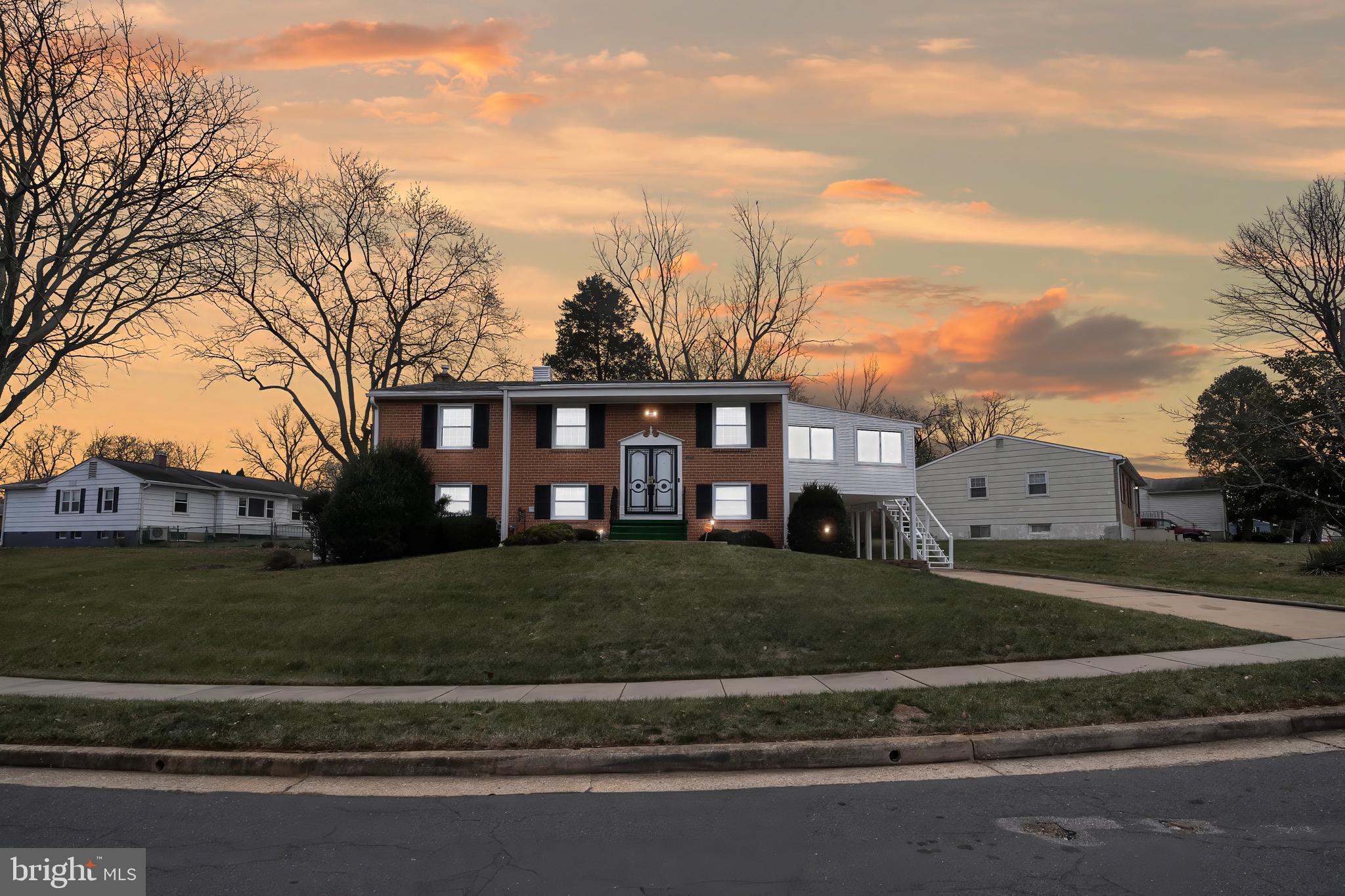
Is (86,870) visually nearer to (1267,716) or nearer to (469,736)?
(469,736)

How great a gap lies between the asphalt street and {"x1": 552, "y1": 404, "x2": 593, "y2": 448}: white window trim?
1963 cm

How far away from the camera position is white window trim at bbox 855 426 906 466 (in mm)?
29234

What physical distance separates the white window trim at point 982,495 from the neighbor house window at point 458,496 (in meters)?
25.5

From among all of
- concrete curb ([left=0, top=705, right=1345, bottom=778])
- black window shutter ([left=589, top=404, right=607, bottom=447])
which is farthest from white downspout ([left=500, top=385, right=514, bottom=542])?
concrete curb ([left=0, top=705, right=1345, bottom=778])

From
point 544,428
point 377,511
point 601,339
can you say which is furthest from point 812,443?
point 601,339

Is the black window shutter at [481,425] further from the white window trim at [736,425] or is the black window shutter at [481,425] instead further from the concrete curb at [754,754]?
the concrete curb at [754,754]

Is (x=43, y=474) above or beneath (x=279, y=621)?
above

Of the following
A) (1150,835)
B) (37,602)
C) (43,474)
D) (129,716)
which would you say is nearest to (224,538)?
(37,602)

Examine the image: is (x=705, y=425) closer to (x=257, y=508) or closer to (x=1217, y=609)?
(x=1217, y=609)

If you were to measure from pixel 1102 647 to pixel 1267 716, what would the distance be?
13.4ft

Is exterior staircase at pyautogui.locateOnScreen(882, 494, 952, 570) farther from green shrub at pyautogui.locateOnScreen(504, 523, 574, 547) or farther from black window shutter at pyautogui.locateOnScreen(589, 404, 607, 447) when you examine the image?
green shrub at pyautogui.locateOnScreen(504, 523, 574, 547)

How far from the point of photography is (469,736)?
7906 mm

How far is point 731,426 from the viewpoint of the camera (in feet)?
86.2

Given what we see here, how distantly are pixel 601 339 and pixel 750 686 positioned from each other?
4412 cm
